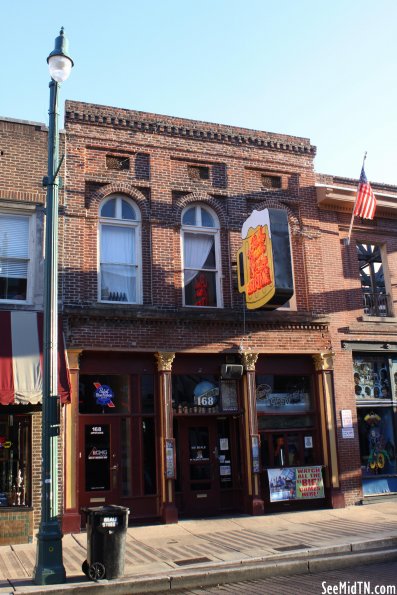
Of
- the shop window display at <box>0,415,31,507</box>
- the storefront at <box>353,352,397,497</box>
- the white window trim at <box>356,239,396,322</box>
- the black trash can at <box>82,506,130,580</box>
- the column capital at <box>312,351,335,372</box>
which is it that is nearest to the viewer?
the black trash can at <box>82,506,130,580</box>

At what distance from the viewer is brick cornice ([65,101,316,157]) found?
14773 mm

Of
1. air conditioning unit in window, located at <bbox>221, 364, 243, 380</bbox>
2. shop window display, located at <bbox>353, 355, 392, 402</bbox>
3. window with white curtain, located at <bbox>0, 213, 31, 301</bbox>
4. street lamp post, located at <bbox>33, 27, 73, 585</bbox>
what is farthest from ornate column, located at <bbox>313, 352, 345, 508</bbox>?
street lamp post, located at <bbox>33, 27, 73, 585</bbox>

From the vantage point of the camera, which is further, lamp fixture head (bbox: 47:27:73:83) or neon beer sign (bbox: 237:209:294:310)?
neon beer sign (bbox: 237:209:294:310)

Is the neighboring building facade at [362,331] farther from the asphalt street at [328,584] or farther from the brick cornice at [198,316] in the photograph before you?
the asphalt street at [328,584]

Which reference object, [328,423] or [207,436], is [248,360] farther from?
[328,423]

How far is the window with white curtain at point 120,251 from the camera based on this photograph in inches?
565

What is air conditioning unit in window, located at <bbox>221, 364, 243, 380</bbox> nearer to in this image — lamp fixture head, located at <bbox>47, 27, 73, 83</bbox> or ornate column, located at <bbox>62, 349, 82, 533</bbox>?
ornate column, located at <bbox>62, 349, 82, 533</bbox>

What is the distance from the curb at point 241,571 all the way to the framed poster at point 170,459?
12.9 ft

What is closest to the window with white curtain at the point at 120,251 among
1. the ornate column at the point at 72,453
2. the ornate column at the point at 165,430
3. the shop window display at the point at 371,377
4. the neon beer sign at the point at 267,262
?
the ornate column at the point at 165,430

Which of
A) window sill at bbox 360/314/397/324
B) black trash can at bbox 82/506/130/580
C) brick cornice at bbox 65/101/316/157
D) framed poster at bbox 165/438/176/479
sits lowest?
black trash can at bbox 82/506/130/580

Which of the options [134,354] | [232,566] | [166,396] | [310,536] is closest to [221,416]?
[166,396]

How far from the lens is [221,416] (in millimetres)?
14664

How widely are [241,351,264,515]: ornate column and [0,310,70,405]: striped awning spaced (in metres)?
4.56

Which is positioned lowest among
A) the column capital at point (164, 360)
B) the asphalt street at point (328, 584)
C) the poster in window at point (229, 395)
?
the asphalt street at point (328, 584)
